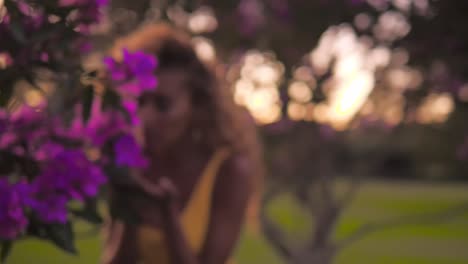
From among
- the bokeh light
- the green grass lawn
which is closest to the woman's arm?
the bokeh light

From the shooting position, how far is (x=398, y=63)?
196 inches

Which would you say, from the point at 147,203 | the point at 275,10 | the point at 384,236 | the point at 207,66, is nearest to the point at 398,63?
the point at 275,10

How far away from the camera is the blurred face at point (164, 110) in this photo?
2498mm

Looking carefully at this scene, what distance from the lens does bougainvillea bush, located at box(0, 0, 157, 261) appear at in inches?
66.5

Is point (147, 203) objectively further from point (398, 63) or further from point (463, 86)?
point (463, 86)

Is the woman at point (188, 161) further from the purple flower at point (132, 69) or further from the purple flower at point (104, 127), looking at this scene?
the purple flower at point (132, 69)

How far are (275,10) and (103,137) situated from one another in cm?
316

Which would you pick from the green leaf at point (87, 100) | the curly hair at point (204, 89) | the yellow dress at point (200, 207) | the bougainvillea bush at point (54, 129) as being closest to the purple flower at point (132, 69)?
the bougainvillea bush at point (54, 129)

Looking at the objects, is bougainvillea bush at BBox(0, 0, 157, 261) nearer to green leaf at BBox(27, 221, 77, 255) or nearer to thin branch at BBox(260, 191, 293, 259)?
green leaf at BBox(27, 221, 77, 255)

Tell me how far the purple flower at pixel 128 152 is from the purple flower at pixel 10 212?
1.06 feet

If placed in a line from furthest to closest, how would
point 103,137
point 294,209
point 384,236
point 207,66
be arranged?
point 294,209 < point 384,236 < point 207,66 < point 103,137

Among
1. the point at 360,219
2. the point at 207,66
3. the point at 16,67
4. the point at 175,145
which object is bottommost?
the point at 16,67

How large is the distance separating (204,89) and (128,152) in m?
0.98

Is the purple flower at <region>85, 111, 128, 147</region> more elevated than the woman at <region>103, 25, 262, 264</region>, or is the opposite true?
the woman at <region>103, 25, 262, 264</region>
